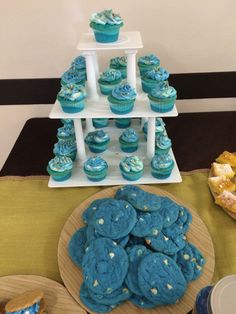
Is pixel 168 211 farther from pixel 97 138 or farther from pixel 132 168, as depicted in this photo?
pixel 97 138

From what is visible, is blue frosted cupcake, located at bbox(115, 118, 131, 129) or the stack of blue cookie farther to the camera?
blue frosted cupcake, located at bbox(115, 118, 131, 129)

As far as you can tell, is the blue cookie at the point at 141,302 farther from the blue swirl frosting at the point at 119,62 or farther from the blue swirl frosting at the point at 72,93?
the blue swirl frosting at the point at 119,62

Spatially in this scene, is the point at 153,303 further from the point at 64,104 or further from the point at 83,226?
the point at 64,104

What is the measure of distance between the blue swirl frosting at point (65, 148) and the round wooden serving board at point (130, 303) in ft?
0.59

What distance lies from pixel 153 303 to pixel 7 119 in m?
1.07

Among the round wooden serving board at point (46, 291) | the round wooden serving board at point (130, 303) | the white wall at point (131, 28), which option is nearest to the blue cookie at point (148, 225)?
the round wooden serving board at point (130, 303)

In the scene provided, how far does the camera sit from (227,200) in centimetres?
84

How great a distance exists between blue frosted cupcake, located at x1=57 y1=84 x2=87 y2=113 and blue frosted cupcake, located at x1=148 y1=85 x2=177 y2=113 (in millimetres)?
190

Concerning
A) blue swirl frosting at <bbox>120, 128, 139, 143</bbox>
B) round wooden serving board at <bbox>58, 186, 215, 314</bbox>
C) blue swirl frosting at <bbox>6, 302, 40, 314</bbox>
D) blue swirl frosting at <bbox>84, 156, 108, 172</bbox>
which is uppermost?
blue swirl frosting at <bbox>120, 128, 139, 143</bbox>

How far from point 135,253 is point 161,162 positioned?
32 centimetres

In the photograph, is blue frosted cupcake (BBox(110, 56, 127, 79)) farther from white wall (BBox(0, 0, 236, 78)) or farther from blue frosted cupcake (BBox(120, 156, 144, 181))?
blue frosted cupcake (BBox(120, 156, 144, 181))

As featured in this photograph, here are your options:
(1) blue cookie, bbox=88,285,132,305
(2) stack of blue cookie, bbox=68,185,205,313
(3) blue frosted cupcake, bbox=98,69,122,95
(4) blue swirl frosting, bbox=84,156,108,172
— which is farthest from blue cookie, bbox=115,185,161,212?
(3) blue frosted cupcake, bbox=98,69,122,95

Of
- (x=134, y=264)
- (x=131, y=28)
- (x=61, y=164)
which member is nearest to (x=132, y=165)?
(x=61, y=164)

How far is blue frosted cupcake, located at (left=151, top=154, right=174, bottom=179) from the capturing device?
91 centimetres
